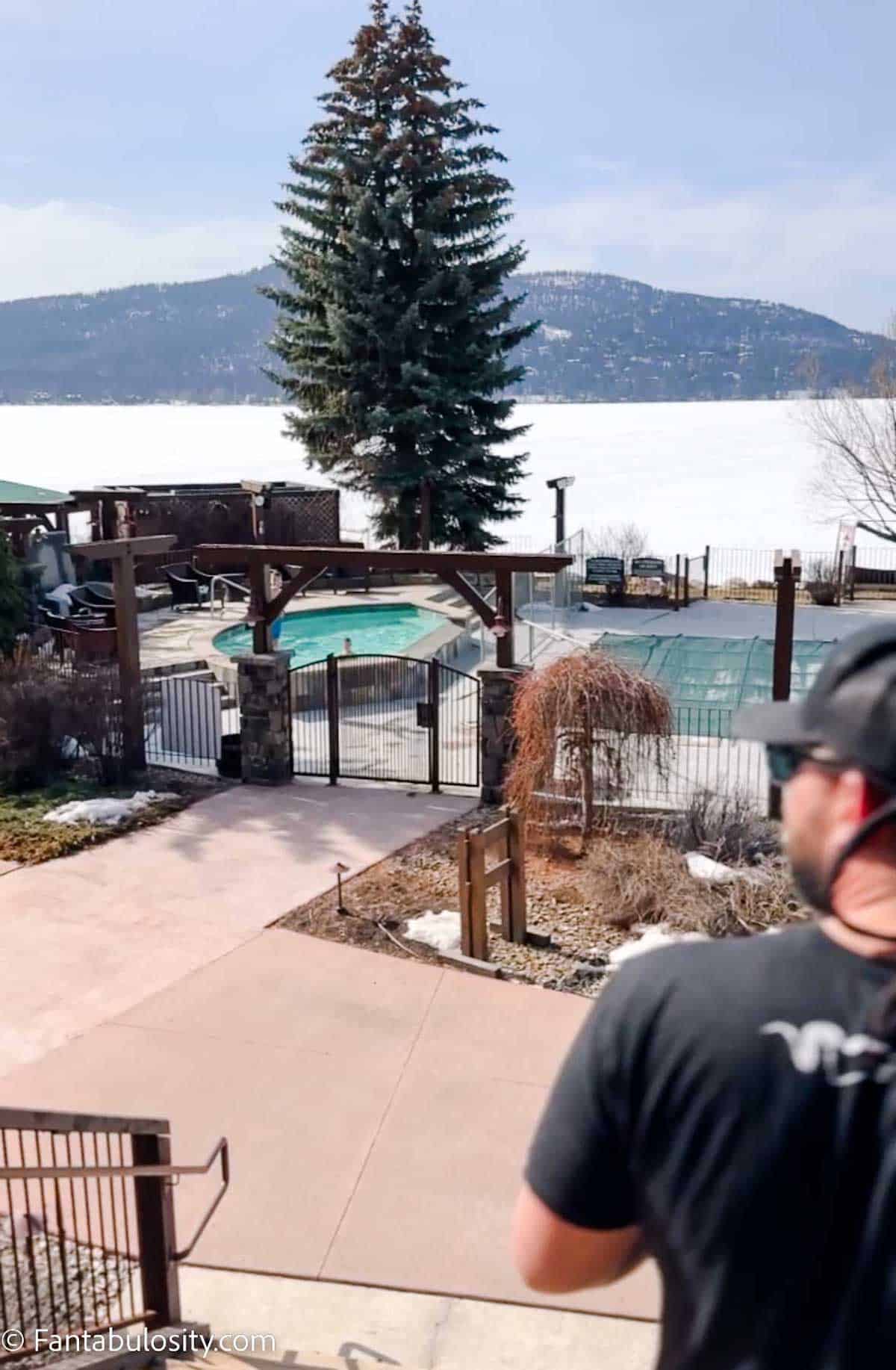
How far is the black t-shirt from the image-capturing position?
1.23 meters

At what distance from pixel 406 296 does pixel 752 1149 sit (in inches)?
1005

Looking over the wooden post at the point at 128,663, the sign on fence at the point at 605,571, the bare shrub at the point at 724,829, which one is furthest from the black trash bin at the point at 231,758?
the sign on fence at the point at 605,571

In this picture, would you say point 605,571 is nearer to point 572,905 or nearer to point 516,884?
point 572,905

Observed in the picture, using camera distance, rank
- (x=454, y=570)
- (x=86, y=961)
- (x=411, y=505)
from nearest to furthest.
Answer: (x=86, y=961), (x=454, y=570), (x=411, y=505)

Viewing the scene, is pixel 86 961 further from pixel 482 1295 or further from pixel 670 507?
pixel 670 507

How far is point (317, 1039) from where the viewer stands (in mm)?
6566

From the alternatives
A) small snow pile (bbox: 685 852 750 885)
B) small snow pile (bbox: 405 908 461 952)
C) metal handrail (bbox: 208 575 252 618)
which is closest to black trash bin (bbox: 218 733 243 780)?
small snow pile (bbox: 405 908 461 952)

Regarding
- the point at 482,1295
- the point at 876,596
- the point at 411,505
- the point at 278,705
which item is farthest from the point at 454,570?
the point at 876,596

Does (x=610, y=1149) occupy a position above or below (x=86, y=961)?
above

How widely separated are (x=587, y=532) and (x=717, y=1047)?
3404 cm

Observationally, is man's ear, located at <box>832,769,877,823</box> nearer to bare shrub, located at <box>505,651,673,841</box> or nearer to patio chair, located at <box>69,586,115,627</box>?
bare shrub, located at <box>505,651,673,841</box>

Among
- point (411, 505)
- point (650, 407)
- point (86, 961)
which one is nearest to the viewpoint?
point (86, 961)

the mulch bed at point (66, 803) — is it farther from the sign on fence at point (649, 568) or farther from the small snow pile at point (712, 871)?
the sign on fence at point (649, 568)

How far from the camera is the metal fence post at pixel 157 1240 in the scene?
13.3 ft
